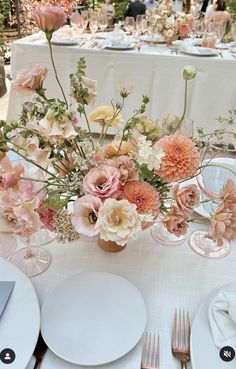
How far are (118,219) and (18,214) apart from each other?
0.17 m

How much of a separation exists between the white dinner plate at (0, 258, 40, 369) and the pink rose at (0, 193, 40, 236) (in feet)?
0.45

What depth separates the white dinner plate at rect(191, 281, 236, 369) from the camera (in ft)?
1.60

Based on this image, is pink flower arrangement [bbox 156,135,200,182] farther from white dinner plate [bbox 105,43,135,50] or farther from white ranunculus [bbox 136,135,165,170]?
white dinner plate [bbox 105,43,135,50]

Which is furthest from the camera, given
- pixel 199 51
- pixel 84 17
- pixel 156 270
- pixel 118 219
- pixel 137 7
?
pixel 137 7

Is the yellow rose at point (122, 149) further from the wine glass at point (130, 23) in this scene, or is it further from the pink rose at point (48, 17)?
the wine glass at point (130, 23)

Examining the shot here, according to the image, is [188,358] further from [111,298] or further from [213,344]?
[111,298]

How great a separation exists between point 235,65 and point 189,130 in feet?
5.68

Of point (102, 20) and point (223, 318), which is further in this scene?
point (102, 20)

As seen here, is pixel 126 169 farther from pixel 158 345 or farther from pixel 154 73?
pixel 154 73

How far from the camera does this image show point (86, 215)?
521 mm

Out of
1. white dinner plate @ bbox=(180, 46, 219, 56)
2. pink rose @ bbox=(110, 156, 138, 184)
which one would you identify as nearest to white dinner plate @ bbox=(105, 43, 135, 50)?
white dinner plate @ bbox=(180, 46, 219, 56)

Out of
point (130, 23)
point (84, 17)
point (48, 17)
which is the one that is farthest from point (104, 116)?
point (130, 23)

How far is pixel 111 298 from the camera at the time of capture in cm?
60

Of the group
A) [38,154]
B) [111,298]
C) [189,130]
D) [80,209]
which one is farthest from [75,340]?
[189,130]
